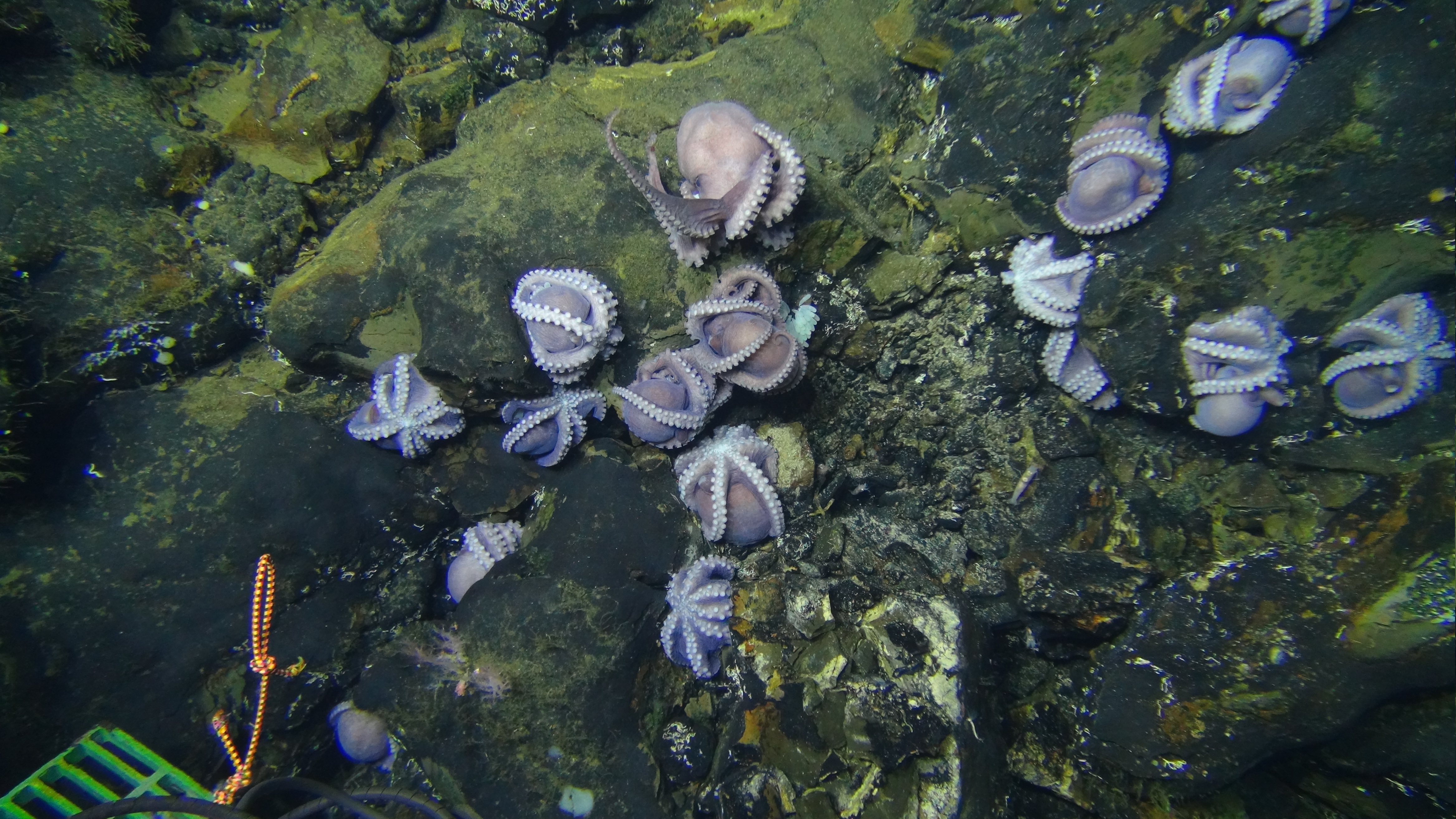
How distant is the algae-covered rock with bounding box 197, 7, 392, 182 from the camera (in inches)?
187

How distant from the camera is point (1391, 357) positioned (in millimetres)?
3273

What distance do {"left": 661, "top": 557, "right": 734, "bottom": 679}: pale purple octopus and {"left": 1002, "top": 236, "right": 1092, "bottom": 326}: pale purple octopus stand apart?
3.00m

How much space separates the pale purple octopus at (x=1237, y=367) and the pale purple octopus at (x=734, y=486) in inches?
115

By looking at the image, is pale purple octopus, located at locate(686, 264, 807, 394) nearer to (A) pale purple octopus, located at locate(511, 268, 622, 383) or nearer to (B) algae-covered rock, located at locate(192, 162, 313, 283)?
(A) pale purple octopus, located at locate(511, 268, 622, 383)

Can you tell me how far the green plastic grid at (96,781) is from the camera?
3541mm

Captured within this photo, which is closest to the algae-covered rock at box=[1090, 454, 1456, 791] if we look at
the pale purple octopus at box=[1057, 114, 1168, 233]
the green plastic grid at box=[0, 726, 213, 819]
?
the pale purple octopus at box=[1057, 114, 1168, 233]

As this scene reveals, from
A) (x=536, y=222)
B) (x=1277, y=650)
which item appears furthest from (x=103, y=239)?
(x=1277, y=650)

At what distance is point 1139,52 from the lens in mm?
3641

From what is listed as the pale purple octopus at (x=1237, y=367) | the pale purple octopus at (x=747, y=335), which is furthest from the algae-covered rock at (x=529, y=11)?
the pale purple octopus at (x=1237, y=367)

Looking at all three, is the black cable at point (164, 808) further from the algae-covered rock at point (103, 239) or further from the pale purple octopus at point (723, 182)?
the pale purple octopus at point (723, 182)

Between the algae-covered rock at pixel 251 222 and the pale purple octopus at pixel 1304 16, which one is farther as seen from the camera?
the algae-covered rock at pixel 251 222

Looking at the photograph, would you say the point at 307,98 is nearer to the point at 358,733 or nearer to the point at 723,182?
the point at 723,182

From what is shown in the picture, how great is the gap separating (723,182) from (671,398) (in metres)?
1.51

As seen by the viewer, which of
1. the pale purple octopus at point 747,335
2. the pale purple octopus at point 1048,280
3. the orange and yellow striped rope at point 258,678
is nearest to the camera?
the pale purple octopus at point 747,335
